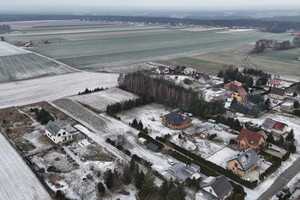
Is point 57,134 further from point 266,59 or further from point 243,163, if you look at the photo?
point 266,59

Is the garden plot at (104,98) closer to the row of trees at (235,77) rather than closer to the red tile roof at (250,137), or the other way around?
the red tile roof at (250,137)

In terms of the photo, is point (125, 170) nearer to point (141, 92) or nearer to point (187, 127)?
point (187, 127)

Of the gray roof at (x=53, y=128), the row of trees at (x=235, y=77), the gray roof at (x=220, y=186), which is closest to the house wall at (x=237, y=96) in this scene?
the row of trees at (x=235, y=77)

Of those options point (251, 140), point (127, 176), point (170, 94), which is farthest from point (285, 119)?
point (127, 176)

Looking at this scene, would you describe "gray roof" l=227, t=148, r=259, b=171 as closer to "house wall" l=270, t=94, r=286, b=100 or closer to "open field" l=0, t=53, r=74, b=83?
"house wall" l=270, t=94, r=286, b=100

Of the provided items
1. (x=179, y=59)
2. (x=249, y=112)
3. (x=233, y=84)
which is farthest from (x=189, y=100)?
(x=179, y=59)

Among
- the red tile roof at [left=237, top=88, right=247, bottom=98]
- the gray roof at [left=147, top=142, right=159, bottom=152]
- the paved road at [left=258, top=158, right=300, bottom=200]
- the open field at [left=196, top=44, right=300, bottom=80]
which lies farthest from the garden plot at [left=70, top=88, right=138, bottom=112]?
the open field at [left=196, top=44, right=300, bottom=80]
